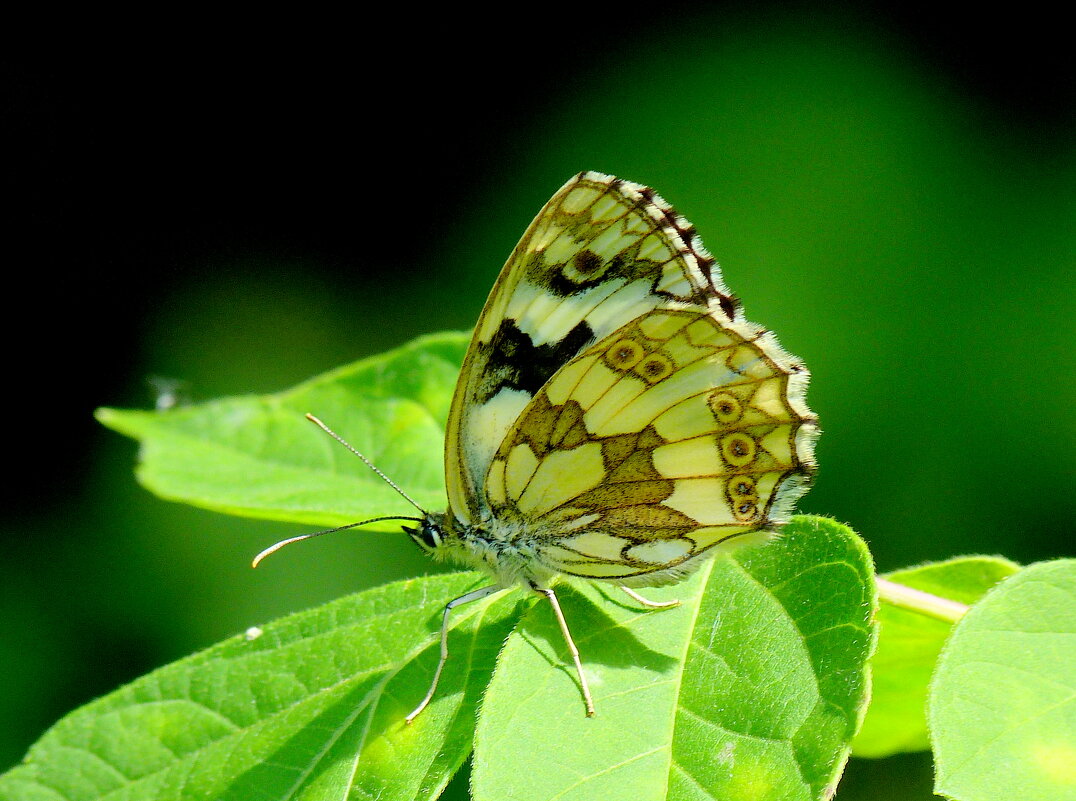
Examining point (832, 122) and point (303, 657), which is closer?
point (303, 657)

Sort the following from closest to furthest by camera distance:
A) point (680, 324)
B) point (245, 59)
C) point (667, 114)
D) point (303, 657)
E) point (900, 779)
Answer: point (303, 657) → point (680, 324) → point (900, 779) → point (667, 114) → point (245, 59)

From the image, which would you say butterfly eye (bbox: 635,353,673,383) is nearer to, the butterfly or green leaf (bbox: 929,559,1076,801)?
the butterfly

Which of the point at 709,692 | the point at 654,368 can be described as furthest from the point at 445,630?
the point at 654,368

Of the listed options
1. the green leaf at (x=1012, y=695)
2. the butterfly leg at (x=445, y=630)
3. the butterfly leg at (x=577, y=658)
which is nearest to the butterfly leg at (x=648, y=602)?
the butterfly leg at (x=577, y=658)

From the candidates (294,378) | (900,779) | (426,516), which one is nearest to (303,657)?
(426,516)

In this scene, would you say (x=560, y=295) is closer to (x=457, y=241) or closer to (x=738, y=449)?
(x=738, y=449)

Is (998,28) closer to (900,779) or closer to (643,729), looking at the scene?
(900,779)
